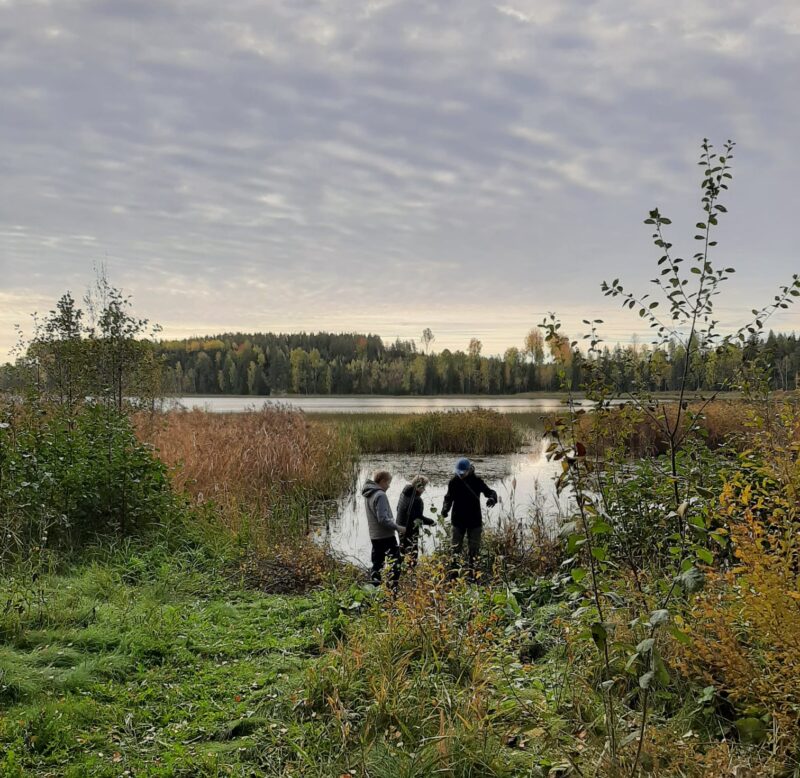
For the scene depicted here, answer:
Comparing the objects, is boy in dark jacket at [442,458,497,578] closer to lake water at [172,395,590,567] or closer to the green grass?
lake water at [172,395,590,567]

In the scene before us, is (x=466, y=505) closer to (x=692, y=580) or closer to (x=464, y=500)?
(x=464, y=500)

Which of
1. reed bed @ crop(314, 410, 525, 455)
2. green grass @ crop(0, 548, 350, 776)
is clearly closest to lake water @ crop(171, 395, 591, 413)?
reed bed @ crop(314, 410, 525, 455)

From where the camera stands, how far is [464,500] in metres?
8.66

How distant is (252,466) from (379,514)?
693 cm

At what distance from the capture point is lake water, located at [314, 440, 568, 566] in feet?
33.8

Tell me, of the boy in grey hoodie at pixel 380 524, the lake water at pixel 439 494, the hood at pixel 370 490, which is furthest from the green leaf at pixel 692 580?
the hood at pixel 370 490

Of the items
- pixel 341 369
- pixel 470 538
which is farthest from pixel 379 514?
pixel 341 369

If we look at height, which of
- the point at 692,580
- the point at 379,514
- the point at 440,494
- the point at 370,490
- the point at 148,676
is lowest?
the point at 440,494

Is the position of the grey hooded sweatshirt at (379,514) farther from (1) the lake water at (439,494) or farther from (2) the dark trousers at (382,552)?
(1) the lake water at (439,494)

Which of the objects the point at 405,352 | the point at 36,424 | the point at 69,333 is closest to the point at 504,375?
the point at 405,352

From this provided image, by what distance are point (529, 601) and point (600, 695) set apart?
8.92 feet

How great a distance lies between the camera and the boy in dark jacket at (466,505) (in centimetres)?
864

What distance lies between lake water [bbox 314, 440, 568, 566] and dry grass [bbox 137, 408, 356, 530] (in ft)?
2.48

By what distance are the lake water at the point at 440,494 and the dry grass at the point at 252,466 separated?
2.48 ft
